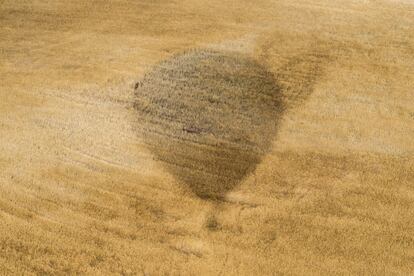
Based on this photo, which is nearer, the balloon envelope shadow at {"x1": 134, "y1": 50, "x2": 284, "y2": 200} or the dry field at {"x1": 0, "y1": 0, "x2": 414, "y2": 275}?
the dry field at {"x1": 0, "y1": 0, "x2": 414, "y2": 275}

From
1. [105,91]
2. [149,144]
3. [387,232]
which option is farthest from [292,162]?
[105,91]

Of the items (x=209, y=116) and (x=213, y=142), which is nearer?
(x=213, y=142)

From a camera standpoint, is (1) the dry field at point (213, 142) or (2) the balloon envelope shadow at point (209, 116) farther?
(2) the balloon envelope shadow at point (209, 116)
